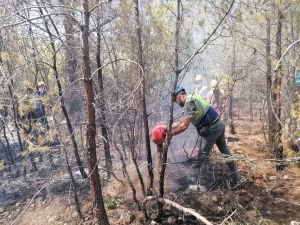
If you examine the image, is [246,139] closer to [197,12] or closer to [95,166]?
[197,12]

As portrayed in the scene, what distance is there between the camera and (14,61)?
22.6ft

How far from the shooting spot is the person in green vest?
5.16 meters

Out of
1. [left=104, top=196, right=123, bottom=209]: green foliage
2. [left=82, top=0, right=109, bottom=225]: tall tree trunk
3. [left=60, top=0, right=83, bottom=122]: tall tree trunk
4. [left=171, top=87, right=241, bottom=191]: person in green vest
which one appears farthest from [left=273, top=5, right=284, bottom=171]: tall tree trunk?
[left=60, top=0, right=83, bottom=122]: tall tree trunk

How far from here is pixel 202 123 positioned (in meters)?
5.66

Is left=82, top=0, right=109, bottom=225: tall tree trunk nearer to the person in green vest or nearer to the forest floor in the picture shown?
the forest floor

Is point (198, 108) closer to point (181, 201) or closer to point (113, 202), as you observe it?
point (181, 201)

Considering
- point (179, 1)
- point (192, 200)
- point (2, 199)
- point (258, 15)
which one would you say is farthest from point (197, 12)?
point (2, 199)

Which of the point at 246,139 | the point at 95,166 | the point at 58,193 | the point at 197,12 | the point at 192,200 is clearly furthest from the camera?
the point at 246,139

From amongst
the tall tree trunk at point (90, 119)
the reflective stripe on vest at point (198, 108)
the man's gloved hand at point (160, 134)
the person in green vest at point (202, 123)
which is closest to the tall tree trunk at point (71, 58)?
the tall tree trunk at point (90, 119)

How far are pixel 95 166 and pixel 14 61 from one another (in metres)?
4.23

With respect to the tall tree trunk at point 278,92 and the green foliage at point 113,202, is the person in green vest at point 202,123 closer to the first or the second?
the tall tree trunk at point 278,92

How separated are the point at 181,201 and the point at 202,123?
1460mm

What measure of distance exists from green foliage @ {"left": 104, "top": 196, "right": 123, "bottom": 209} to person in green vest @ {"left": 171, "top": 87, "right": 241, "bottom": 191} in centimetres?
155

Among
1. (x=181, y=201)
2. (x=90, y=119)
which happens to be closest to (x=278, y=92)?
(x=181, y=201)
